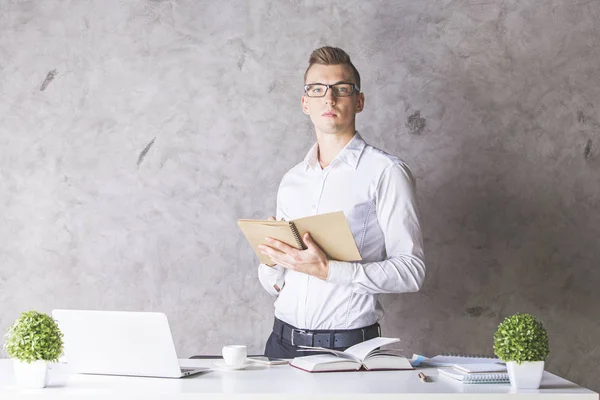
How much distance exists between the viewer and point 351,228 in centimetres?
263

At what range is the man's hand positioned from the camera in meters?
2.33

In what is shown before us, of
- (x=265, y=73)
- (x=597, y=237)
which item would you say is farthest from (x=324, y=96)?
(x=597, y=237)

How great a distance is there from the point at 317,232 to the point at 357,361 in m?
0.41

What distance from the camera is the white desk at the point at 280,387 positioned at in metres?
1.79

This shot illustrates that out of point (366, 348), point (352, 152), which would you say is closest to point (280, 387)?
point (366, 348)

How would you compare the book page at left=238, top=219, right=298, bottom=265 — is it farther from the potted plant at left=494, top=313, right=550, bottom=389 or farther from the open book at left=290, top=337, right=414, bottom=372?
the potted plant at left=494, top=313, right=550, bottom=389

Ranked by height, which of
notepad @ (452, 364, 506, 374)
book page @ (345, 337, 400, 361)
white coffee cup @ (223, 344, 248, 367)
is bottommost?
white coffee cup @ (223, 344, 248, 367)

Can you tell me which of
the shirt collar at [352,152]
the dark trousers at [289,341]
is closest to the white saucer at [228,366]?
the dark trousers at [289,341]

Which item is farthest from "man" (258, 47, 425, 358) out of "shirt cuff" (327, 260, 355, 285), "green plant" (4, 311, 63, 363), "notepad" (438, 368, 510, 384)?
"green plant" (4, 311, 63, 363)

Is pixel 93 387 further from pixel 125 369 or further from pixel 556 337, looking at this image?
pixel 556 337

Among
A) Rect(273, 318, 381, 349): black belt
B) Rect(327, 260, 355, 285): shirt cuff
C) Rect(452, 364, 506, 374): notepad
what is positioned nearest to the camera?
Rect(452, 364, 506, 374): notepad

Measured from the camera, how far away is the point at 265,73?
3.27 metres

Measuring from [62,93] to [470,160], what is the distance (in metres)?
1.83

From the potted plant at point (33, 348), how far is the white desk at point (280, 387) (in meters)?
0.03
